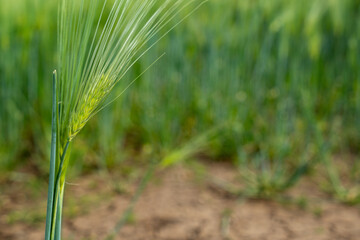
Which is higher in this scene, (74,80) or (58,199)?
(74,80)

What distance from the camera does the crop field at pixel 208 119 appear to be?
1.89m

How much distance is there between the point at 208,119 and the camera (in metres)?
2.35

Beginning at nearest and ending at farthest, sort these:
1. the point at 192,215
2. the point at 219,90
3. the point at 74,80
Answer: the point at 74,80 → the point at 192,215 → the point at 219,90

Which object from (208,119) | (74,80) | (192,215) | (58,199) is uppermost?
(208,119)

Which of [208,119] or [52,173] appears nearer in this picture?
[52,173]

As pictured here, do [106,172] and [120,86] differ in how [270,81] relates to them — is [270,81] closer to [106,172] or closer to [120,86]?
[120,86]

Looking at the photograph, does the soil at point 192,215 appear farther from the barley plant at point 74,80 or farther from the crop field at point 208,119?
the barley plant at point 74,80

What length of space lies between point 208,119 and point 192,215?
64 cm

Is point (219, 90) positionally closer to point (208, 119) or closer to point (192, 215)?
point (208, 119)

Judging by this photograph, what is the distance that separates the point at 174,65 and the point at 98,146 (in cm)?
46

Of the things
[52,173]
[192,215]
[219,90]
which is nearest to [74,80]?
[52,173]

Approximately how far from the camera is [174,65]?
7.45 feet

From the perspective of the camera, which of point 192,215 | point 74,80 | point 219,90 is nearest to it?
point 74,80

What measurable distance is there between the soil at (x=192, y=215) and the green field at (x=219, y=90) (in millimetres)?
132
